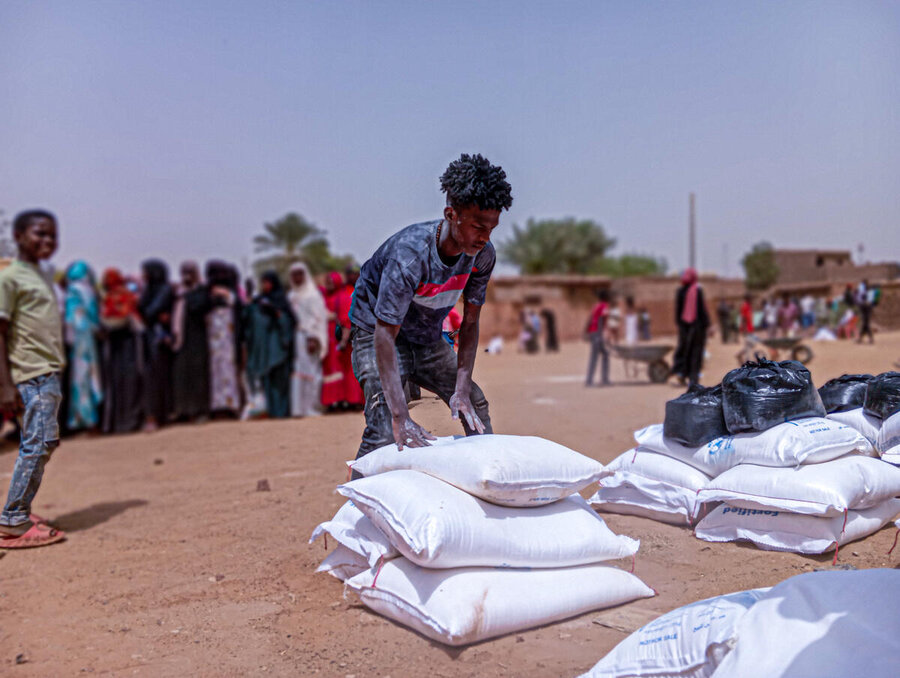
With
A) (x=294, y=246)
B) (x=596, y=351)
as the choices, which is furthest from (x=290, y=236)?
(x=596, y=351)

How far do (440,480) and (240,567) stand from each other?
1.32 m

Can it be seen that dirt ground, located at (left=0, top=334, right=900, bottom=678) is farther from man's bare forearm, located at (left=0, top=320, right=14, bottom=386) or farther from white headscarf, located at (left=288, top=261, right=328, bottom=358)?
white headscarf, located at (left=288, top=261, right=328, bottom=358)

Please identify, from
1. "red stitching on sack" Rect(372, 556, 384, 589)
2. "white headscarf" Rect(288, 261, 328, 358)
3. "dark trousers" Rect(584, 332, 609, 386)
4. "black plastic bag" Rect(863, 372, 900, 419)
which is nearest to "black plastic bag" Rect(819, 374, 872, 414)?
"black plastic bag" Rect(863, 372, 900, 419)

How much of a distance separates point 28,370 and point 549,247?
37795 millimetres

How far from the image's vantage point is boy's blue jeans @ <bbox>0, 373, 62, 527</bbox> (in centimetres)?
405

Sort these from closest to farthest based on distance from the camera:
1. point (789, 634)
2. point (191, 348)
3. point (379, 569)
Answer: point (789, 634)
point (379, 569)
point (191, 348)

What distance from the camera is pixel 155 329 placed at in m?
8.93

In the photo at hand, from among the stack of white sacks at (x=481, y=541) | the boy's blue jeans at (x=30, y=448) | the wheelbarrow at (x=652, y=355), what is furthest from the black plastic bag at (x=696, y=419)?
the wheelbarrow at (x=652, y=355)

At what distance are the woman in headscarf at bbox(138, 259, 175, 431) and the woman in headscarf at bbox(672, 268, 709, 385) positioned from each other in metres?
6.60

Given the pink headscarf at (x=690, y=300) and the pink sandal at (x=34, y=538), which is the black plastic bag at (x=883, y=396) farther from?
the pink headscarf at (x=690, y=300)

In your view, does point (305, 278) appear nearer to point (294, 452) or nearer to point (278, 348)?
point (278, 348)

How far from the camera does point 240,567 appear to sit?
3.54m

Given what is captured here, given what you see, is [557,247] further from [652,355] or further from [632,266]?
[652,355]

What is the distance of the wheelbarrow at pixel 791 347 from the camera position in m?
12.7
